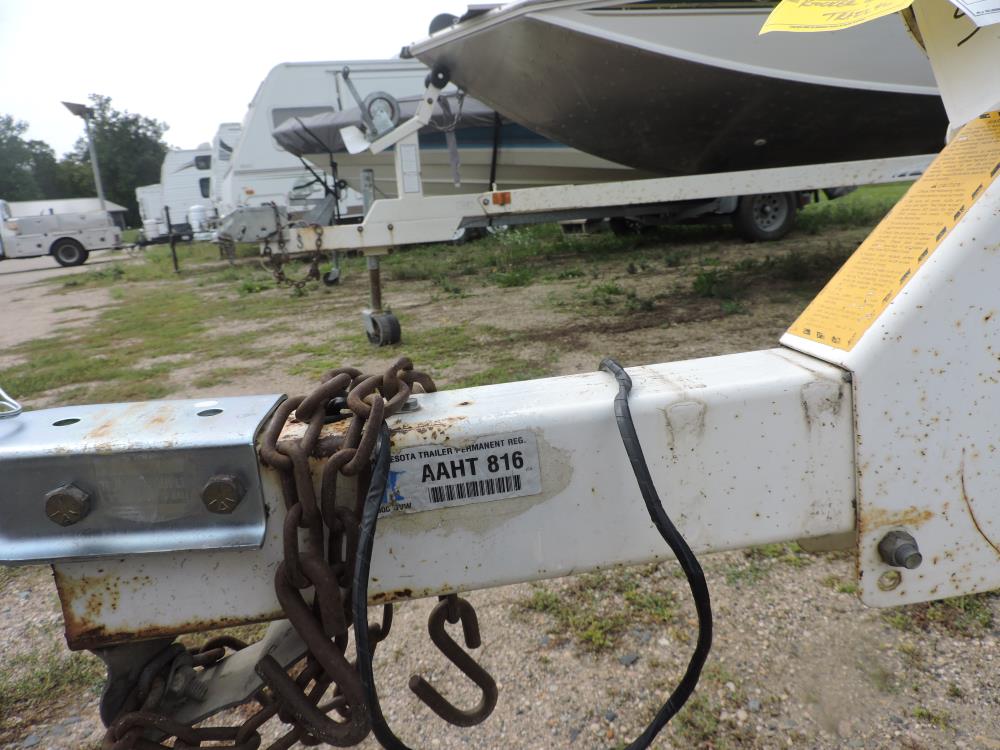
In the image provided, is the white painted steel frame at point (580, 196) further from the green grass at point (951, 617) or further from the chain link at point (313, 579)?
the chain link at point (313, 579)

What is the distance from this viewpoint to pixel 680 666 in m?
1.46

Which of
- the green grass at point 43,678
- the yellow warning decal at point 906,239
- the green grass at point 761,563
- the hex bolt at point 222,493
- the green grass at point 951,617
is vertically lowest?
the green grass at point 43,678

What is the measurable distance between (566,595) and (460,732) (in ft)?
1.56

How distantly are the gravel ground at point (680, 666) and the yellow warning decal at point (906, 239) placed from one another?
2.89ft

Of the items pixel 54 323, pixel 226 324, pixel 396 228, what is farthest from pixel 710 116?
pixel 54 323

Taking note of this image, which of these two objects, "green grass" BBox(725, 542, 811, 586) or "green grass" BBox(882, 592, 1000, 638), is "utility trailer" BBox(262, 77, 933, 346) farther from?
"green grass" BBox(882, 592, 1000, 638)

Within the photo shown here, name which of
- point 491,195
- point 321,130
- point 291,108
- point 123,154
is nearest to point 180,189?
point 291,108

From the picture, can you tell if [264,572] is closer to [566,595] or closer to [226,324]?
[566,595]

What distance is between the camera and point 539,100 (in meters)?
4.63

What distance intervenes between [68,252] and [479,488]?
66.6ft

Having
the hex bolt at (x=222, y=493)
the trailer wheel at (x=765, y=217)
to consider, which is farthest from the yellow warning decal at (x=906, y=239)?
the trailer wheel at (x=765, y=217)

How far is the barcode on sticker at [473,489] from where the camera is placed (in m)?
0.70

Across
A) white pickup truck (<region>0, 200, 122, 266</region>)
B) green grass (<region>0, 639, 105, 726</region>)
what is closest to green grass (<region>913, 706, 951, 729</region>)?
green grass (<region>0, 639, 105, 726</region>)

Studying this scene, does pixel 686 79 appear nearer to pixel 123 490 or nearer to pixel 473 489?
pixel 473 489
